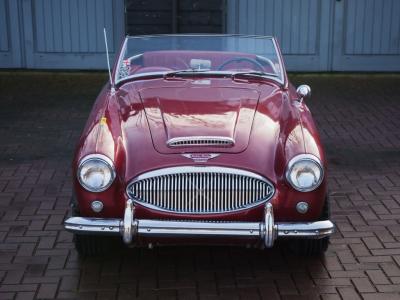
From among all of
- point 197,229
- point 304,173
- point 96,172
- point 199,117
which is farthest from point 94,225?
point 304,173

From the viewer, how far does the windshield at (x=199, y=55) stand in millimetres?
5289

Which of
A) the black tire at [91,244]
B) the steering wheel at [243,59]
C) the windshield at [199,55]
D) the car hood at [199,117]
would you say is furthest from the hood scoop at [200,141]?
the steering wheel at [243,59]

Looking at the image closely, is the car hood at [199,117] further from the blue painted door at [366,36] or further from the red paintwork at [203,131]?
the blue painted door at [366,36]

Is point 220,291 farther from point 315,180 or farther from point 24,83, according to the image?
point 24,83

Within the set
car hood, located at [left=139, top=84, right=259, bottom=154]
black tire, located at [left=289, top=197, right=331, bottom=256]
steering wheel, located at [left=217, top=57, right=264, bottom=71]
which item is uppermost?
steering wheel, located at [left=217, top=57, right=264, bottom=71]

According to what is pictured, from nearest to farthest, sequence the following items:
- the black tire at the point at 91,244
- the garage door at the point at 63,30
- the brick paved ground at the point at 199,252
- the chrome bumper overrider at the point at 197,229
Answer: the chrome bumper overrider at the point at 197,229
the brick paved ground at the point at 199,252
the black tire at the point at 91,244
the garage door at the point at 63,30

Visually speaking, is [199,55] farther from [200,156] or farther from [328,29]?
[328,29]

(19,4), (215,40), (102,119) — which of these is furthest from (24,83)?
(102,119)

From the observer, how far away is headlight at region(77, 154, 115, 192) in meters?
3.94

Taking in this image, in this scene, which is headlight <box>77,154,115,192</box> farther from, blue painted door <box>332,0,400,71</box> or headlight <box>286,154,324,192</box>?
blue painted door <box>332,0,400,71</box>

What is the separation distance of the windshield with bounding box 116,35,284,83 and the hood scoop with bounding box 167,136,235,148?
3.87 feet

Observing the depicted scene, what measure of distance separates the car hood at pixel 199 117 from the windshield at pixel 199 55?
0.40 metres

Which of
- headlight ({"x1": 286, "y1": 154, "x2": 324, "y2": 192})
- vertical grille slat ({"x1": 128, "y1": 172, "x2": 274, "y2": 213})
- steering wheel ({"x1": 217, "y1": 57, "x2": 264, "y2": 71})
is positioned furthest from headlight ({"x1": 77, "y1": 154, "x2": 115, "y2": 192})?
steering wheel ({"x1": 217, "y1": 57, "x2": 264, "y2": 71})

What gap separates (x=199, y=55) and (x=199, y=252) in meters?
1.73
